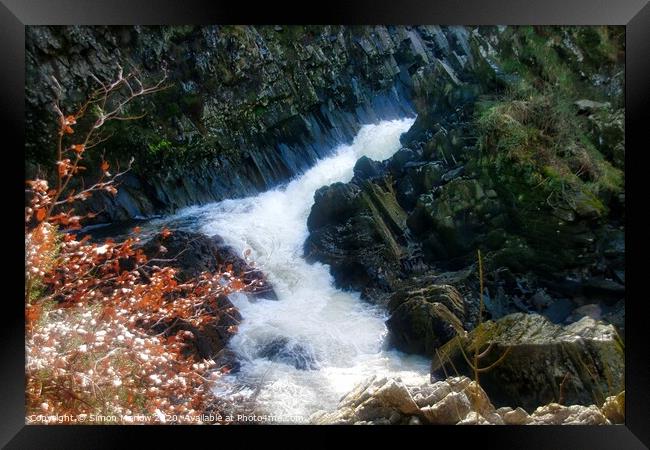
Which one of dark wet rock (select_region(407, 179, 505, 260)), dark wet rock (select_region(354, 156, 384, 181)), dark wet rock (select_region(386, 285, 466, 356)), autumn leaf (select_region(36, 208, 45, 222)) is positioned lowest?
dark wet rock (select_region(386, 285, 466, 356))

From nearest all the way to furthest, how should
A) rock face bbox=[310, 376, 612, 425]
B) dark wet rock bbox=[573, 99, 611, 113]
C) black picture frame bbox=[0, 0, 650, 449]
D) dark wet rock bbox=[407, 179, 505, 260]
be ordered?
black picture frame bbox=[0, 0, 650, 449] → rock face bbox=[310, 376, 612, 425] → dark wet rock bbox=[573, 99, 611, 113] → dark wet rock bbox=[407, 179, 505, 260]

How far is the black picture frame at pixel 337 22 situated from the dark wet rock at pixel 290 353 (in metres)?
0.40

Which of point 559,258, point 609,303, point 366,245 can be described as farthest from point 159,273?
point 609,303

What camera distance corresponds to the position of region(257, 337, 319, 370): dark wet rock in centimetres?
274

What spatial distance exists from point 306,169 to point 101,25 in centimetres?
161

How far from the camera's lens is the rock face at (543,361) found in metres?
Answer: 2.66

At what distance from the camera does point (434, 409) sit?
8.47 ft

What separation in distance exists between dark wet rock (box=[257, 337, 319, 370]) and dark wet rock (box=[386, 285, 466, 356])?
0.57 m

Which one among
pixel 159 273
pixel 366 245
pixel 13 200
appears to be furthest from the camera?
pixel 366 245

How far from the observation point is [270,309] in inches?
110

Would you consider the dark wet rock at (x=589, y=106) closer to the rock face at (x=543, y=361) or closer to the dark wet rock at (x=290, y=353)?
the rock face at (x=543, y=361)

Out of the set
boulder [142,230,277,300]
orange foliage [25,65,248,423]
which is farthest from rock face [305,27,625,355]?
orange foliage [25,65,248,423]

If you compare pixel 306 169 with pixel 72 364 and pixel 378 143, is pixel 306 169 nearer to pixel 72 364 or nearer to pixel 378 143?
pixel 378 143

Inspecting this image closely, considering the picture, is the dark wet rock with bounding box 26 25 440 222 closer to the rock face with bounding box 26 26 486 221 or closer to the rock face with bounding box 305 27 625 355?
the rock face with bounding box 26 26 486 221
